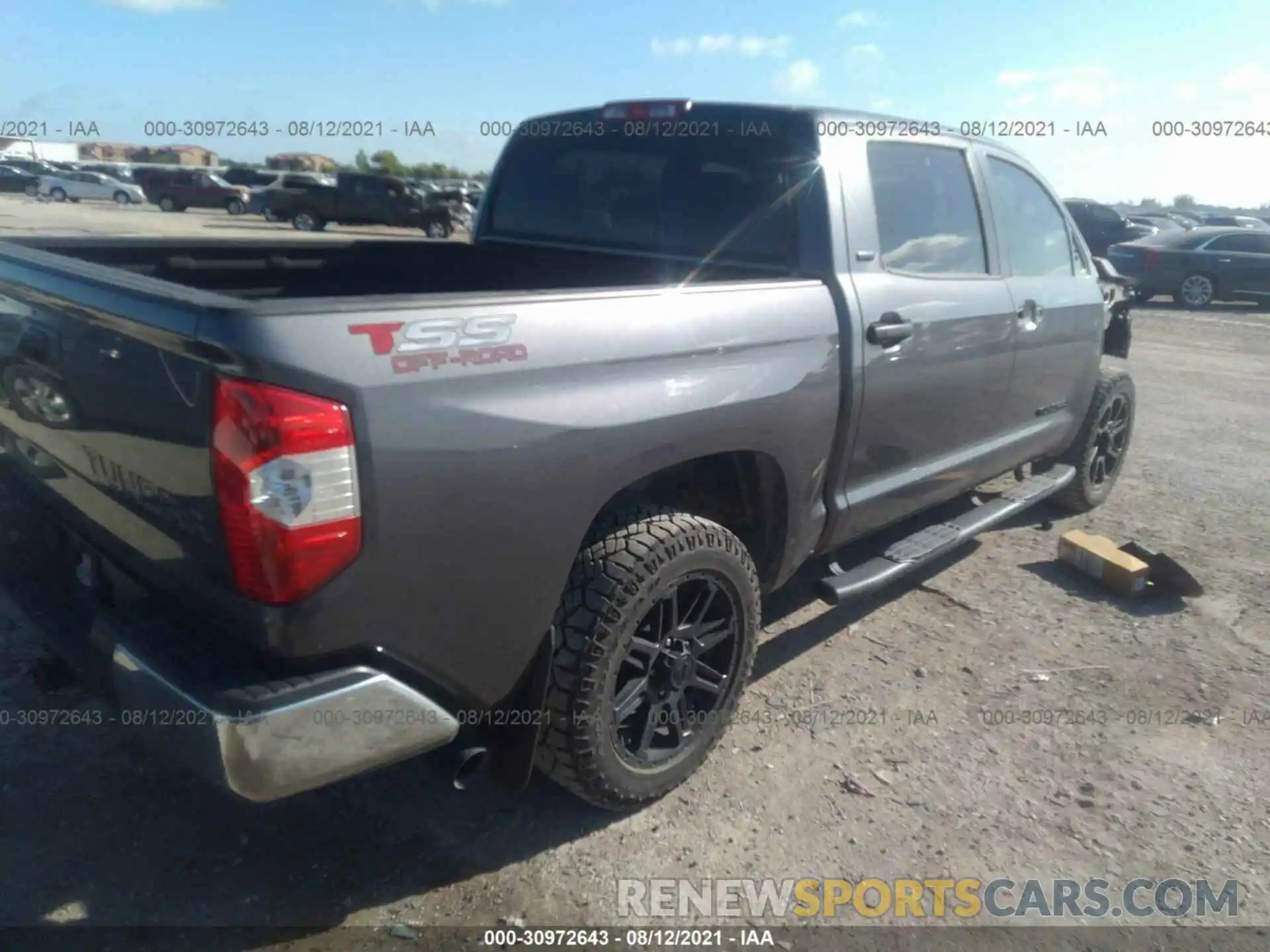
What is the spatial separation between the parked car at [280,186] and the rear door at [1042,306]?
28.3m

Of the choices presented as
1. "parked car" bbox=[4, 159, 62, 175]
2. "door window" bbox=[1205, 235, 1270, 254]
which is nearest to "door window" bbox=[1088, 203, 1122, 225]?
"door window" bbox=[1205, 235, 1270, 254]

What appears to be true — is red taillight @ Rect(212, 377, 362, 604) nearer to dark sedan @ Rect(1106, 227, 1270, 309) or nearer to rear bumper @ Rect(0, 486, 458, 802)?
rear bumper @ Rect(0, 486, 458, 802)

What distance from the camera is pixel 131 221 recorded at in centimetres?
2789

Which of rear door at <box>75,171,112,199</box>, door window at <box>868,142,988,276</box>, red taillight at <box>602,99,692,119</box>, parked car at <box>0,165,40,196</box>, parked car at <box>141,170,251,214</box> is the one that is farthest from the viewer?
parked car at <box>0,165,40,196</box>

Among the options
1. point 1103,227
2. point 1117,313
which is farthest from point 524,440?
point 1103,227

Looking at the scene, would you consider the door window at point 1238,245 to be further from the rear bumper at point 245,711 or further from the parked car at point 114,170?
the parked car at point 114,170

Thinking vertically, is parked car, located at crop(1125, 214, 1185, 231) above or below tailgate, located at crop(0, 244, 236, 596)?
above

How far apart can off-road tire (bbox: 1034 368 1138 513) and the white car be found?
146 ft

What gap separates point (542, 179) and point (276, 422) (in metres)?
2.75

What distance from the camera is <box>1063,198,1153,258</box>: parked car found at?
2188cm

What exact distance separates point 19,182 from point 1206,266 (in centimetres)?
4674

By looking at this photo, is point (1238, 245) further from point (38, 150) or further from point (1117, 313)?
point (38, 150)

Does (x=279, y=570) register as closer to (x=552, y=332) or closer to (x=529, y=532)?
(x=529, y=532)

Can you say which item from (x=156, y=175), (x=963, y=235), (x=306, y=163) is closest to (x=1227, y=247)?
(x=963, y=235)
